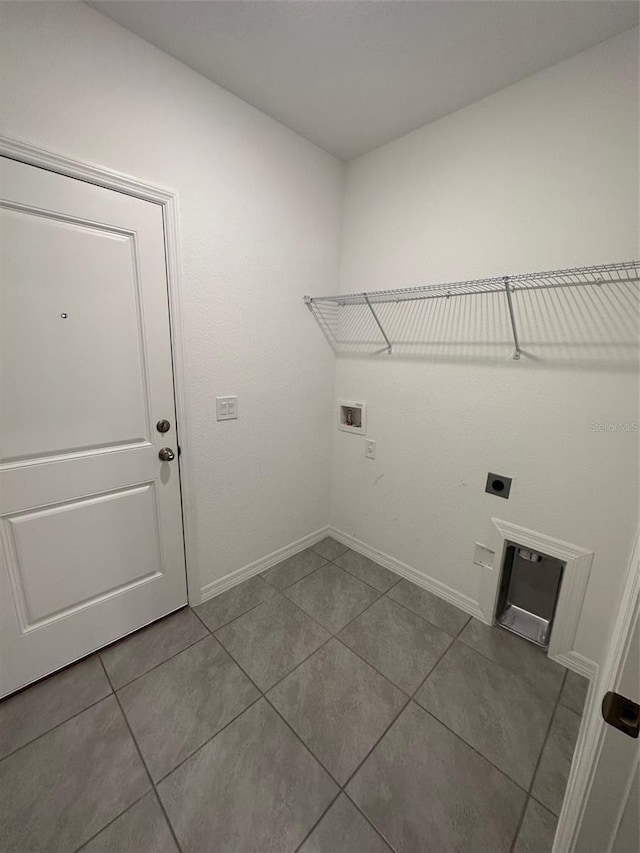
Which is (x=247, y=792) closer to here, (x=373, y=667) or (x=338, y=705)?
(x=338, y=705)

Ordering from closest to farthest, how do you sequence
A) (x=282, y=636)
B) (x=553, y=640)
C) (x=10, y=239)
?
(x=10, y=239), (x=553, y=640), (x=282, y=636)

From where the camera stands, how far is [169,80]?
1.39m

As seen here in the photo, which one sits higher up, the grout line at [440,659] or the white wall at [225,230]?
the white wall at [225,230]

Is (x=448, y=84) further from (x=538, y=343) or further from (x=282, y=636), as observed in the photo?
(x=282, y=636)

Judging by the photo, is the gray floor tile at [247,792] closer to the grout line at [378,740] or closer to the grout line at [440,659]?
the grout line at [378,740]

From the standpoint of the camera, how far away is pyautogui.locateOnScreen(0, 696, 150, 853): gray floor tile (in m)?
0.98

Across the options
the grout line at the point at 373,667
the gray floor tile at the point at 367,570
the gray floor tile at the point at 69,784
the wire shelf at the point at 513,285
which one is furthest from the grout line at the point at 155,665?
the wire shelf at the point at 513,285

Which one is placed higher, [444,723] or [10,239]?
[10,239]

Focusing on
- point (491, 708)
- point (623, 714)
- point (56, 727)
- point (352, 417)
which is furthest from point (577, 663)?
point (56, 727)

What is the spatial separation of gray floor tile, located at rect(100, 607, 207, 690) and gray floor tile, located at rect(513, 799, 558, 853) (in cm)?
137

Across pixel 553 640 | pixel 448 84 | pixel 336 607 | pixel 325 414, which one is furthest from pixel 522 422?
pixel 448 84

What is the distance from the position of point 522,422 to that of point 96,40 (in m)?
2.25

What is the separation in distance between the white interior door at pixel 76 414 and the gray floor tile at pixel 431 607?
1401 mm

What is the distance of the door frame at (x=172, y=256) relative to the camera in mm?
1149
